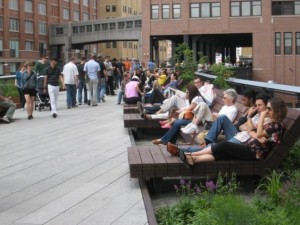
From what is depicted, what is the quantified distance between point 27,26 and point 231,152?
3256 inches

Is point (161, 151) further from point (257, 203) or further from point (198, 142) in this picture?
point (257, 203)

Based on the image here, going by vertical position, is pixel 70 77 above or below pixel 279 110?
above

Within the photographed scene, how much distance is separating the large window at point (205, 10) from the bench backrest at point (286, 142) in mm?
66148

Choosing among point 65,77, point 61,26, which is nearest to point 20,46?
point 61,26

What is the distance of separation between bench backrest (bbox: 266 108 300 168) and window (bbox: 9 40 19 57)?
76989 millimetres

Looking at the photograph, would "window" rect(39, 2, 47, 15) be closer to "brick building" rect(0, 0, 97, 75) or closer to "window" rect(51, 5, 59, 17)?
"brick building" rect(0, 0, 97, 75)

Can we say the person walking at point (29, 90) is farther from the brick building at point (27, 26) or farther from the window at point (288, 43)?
the window at point (288, 43)

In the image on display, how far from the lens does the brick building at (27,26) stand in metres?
78.7

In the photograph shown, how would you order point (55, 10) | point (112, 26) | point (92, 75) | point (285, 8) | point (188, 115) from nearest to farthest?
1. point (188, 115)
2. point (92, 75)
3. point (285, 8)
4. point (112, 26)
5. point (55, 10)

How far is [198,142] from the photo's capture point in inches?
351

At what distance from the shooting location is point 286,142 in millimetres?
6867

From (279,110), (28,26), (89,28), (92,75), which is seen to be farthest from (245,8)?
(279,110)

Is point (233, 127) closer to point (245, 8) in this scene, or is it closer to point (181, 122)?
point (181, 122)

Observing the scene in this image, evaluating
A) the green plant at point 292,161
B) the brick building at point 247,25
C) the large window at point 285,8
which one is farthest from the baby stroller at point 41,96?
the large window at point 285,8
